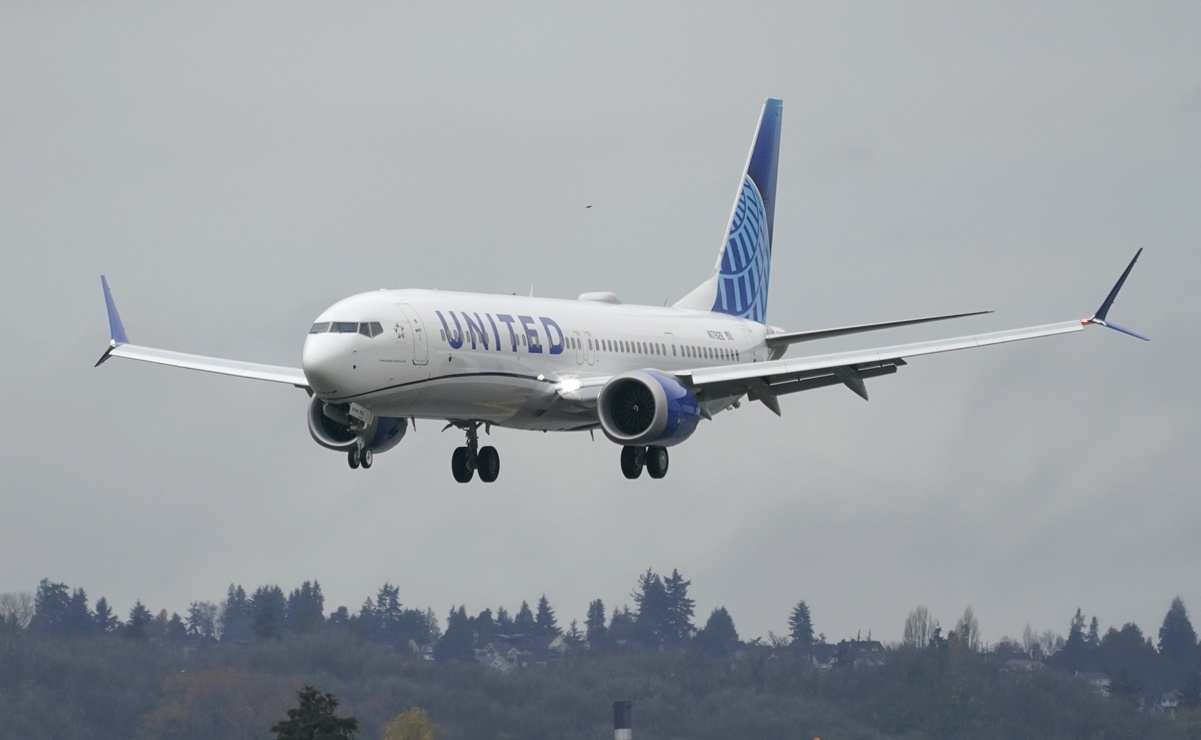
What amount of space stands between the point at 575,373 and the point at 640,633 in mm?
44679

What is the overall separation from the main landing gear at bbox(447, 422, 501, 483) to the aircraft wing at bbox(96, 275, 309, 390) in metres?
5.13

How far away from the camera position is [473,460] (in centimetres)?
5866

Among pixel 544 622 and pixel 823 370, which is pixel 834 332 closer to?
pixel 823 370

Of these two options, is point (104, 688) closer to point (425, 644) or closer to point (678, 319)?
point (425, 644)

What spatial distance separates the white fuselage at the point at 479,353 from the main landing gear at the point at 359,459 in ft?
5.83

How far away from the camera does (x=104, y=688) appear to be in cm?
8750

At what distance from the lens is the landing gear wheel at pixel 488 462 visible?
192 feet

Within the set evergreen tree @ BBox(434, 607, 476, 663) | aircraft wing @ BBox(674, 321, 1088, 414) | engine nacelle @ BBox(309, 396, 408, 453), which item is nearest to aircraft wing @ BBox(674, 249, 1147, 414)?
aircraft wing @ BBox(674, 321, 1088, 414)

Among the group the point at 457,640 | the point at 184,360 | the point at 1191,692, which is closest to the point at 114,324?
the point at 184,360

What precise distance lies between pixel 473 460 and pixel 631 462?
4.47 m

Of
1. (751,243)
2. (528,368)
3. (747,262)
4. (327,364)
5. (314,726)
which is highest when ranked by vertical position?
(751,243)

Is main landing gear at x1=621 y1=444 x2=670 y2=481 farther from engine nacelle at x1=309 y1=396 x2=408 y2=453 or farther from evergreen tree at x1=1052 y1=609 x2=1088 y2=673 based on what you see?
evergreen tree at x1=1052 y1=609 x2=1088 y2=673

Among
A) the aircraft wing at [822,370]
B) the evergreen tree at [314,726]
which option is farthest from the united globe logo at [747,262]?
the evergreen tree at [314,726]

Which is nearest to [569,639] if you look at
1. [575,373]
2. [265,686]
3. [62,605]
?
[265,686]
